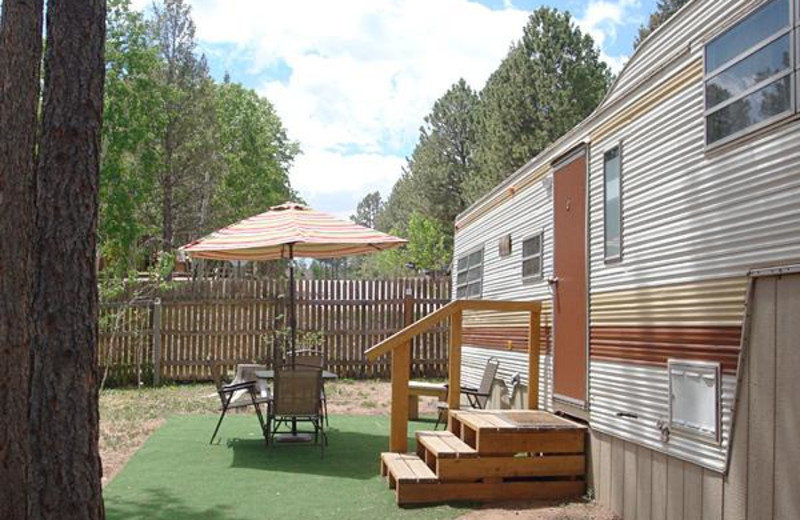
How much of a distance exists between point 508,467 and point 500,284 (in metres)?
3.32

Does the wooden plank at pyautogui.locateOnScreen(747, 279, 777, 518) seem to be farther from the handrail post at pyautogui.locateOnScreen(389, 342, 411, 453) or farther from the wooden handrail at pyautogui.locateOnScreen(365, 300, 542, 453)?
the handrail post at pyautogui.locateOnScreen(389, 342, 411, 453)

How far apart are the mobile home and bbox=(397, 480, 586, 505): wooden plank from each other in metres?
0.30

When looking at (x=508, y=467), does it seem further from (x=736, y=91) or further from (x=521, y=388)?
(x=736, y=91)

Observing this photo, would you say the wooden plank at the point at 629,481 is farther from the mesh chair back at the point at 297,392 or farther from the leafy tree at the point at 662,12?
the leafy tree at the point at 662,12

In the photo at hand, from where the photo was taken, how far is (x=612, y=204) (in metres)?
5.75

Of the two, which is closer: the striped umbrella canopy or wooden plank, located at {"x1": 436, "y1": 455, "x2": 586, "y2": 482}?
wooden plank, located at {"x1": 436, "y1": 455, "x2": 586, "y2": 482}

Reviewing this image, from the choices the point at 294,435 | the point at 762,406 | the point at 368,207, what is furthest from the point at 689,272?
the point at 368,207

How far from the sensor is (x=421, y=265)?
4259 cm

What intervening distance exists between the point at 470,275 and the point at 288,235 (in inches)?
144

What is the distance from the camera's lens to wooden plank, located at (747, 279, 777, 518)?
3.63 meters

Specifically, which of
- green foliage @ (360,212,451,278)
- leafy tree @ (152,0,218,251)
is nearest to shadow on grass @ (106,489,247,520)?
leafy tree @ (152,0,218,251)

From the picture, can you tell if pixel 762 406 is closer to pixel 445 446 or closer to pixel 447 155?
pixel 445 446

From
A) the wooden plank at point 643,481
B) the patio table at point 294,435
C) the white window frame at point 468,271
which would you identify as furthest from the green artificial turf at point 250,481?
the white window frame at point 468,271

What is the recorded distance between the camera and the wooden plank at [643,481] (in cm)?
488
